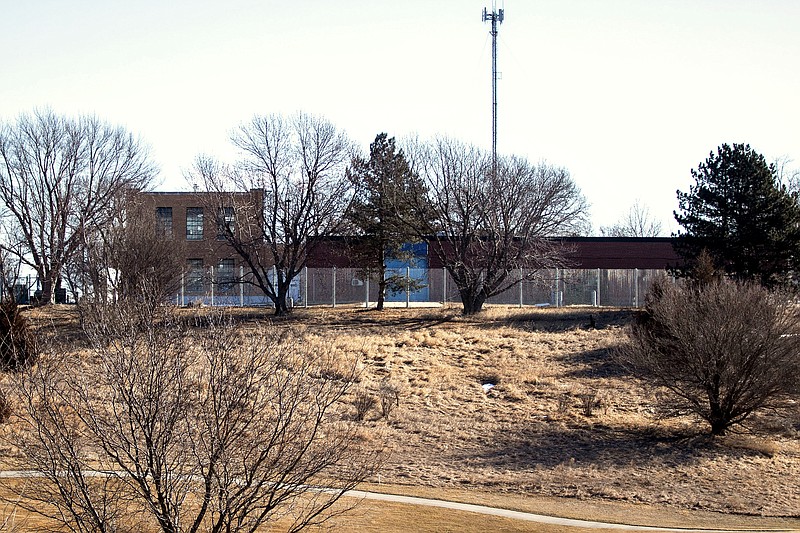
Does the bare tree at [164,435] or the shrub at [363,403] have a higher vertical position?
the bare tree at [164,435]

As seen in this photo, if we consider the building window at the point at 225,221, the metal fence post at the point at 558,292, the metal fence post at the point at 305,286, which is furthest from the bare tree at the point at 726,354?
the metal fence post at the point at 305,286

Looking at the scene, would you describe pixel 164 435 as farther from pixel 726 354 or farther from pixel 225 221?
pixel 225 221

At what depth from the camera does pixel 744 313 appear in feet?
75.7

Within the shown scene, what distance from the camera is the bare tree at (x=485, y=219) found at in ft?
142

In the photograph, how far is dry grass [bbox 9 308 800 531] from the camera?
19.2 m

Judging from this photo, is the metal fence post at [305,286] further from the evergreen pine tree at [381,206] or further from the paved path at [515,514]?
the paved path at [515,514]

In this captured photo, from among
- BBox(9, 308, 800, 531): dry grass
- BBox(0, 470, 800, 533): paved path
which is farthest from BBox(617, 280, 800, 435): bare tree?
BBox(0, 470, 800, 533): paved path

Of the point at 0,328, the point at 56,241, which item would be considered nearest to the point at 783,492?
the point at 0,328

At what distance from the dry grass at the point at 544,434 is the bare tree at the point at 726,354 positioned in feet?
3.52

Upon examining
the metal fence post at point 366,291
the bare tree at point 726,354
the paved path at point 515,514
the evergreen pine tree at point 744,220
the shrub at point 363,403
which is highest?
the evergreen pine tree at point 744,220

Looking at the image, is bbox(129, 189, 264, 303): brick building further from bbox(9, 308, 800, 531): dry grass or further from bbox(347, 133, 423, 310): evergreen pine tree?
bbox(9, 308, 800, 531): dry grass

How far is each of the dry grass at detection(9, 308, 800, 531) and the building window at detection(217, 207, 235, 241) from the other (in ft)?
24.0

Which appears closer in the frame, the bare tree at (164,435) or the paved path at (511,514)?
the bare tree at (164,435)

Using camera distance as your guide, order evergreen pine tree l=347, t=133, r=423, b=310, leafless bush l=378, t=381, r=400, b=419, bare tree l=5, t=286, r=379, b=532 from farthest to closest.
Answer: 1. evergreen pine tree l=347, t=133, r=423, b=310
2. leafless bush l=378, t=381, r=400, b=419
3. bare tree l=5, t=286, r=379, b=532
